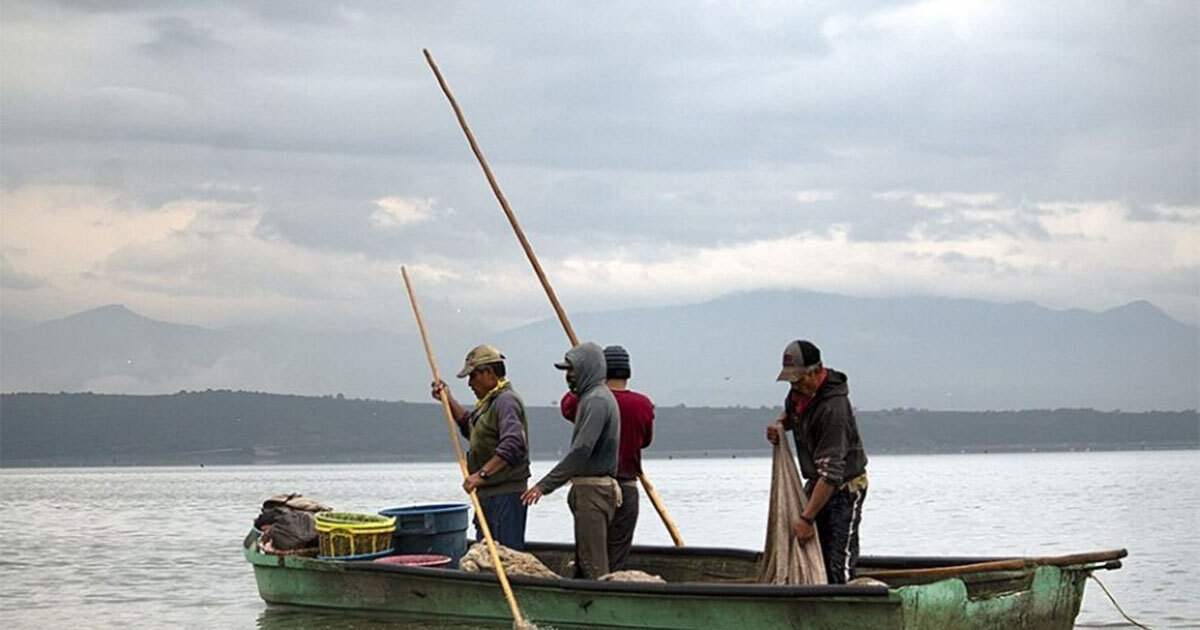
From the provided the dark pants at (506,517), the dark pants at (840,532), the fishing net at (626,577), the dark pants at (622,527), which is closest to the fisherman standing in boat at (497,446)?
the dark pants at (506,517)

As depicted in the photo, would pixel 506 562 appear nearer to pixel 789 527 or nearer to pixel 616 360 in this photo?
pixel 616 360

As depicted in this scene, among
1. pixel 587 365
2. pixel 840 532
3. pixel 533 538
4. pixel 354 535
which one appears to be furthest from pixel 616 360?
pixel 533 538

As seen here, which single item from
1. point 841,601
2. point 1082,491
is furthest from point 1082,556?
point 1082,491

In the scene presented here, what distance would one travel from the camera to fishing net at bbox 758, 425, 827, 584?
9.84m

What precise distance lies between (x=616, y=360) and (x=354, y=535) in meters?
3.04

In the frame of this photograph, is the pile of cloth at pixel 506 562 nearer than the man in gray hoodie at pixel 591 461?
No

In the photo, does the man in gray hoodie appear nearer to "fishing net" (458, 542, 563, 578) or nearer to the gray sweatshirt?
the gray sweatshirt

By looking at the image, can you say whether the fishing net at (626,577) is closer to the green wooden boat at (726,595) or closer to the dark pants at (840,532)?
the green wooden boat at (726,595)

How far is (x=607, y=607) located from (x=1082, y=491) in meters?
59.3

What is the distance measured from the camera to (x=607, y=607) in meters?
10.7

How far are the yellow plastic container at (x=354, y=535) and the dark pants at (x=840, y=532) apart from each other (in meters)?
4.33

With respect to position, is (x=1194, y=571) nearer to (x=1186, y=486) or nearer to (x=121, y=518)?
(x=121, y=518)

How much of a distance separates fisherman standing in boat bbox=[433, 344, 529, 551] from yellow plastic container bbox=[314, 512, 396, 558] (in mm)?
1192

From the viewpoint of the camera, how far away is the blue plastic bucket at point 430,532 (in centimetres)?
1331
